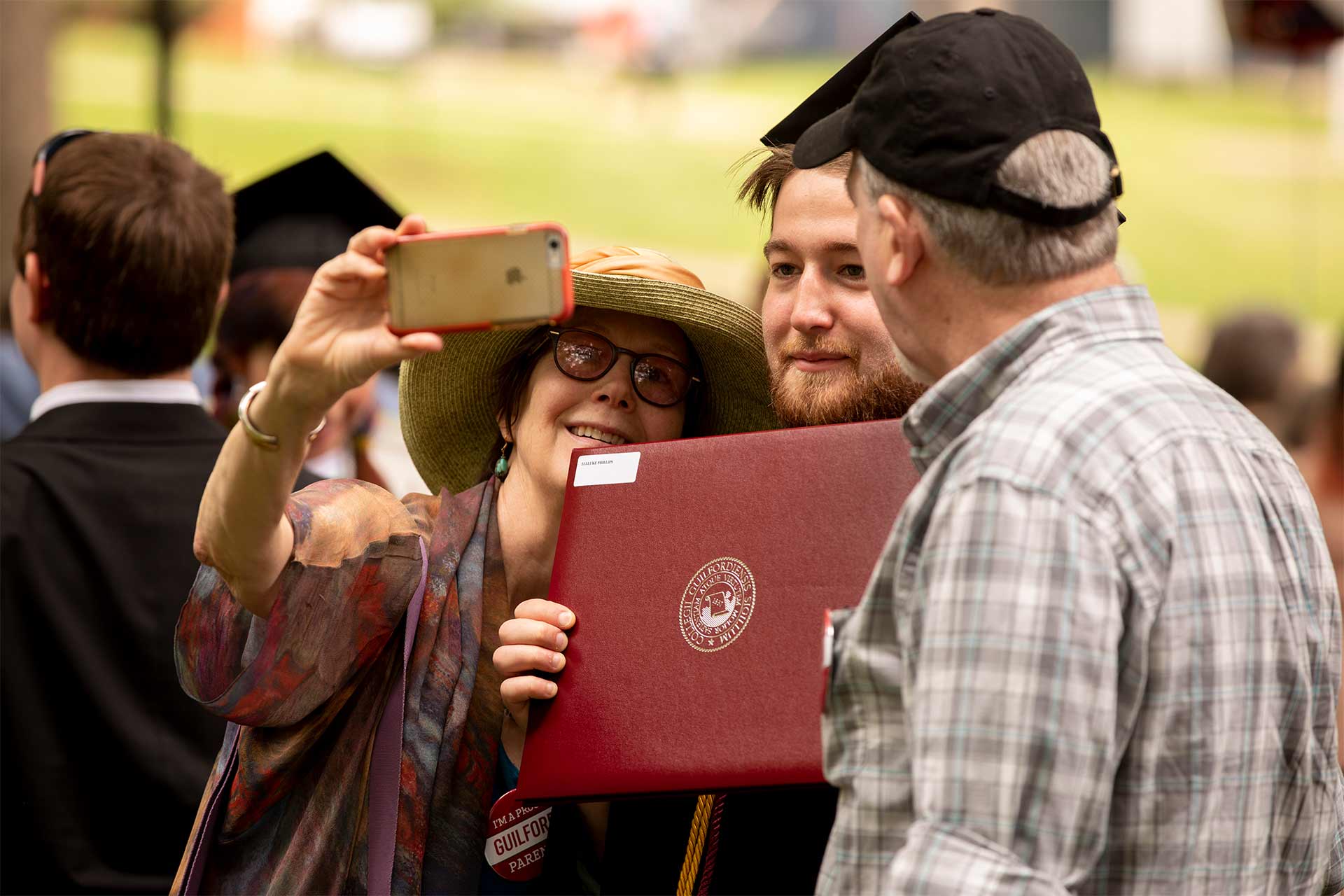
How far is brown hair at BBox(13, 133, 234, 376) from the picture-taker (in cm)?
313

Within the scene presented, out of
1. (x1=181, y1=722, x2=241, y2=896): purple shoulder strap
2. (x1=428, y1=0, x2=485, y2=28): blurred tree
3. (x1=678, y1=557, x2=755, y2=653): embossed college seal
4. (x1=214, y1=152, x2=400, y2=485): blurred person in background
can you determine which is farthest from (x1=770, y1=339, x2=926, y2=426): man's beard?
(x1=428, y1=0, x2=485, y2=28): blurred tree

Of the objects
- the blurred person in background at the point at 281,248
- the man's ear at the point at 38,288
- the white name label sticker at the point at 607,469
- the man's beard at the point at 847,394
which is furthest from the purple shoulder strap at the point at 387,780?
the blurred person in background at the point at 281,248

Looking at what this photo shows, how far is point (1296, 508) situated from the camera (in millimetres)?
1619

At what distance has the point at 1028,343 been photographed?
5.20 feet

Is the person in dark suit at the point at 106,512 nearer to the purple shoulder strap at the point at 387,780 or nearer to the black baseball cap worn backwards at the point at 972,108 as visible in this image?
the purple shoulder strap at the point at 387,780

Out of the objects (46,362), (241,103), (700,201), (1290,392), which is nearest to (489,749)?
(46,362)

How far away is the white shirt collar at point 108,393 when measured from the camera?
3.19 m

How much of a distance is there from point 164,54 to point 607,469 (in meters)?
8.36

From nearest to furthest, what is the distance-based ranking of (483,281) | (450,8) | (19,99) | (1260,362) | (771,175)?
(483,281) < (771,175) < (1260,362) < (19,99) < (450,8)

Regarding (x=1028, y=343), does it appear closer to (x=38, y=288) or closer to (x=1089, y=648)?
(x=1089, y=648)

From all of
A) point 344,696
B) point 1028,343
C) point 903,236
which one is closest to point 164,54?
point 344,696

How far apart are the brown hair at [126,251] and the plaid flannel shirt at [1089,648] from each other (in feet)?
6.72

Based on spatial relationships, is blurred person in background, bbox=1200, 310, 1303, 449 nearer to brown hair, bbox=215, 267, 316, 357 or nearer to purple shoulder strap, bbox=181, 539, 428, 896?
brown hair, bbox=215, 267, 316, 357

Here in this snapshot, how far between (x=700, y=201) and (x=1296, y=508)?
12.4 meters
